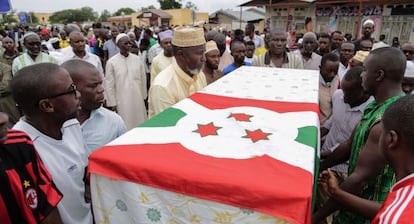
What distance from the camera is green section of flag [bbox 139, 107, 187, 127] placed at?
158cm

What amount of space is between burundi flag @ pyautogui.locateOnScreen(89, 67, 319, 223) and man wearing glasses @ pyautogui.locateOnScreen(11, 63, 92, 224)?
388mm

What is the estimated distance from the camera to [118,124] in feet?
6.50

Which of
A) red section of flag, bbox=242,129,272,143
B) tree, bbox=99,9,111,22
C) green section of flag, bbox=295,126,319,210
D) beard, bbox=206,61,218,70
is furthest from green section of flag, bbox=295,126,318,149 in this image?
tree, bbox=99,9,111,22

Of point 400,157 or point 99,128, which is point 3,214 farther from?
point 400,157

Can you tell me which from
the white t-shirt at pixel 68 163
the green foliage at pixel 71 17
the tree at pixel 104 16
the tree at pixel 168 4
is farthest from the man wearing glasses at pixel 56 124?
the green foliage at pixel 71 17

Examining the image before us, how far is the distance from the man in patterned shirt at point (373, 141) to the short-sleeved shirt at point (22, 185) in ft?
4.63

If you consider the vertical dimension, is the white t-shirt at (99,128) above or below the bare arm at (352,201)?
above

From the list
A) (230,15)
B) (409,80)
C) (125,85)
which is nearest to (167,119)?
(409,80)

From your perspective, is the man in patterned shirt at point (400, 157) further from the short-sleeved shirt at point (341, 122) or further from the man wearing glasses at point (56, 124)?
the man wearing glasses at point (56, 124)

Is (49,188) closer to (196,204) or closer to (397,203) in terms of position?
(196,204)

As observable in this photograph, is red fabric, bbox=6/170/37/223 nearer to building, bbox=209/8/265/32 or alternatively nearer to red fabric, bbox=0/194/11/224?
red fabric, bbox=0/194/11/224

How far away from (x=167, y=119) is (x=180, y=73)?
0.79 m

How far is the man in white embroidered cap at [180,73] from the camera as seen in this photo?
2184 mm

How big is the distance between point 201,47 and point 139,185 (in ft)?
4.81
